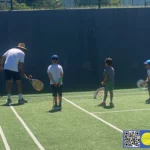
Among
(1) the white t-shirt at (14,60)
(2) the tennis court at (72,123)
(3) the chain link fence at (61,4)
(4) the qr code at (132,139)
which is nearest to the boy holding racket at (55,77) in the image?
(2) the tennis court at (72,123)

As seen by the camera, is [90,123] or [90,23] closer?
[90,123]

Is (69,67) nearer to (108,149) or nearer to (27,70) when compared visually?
(27,70)

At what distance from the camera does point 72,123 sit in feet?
35.3

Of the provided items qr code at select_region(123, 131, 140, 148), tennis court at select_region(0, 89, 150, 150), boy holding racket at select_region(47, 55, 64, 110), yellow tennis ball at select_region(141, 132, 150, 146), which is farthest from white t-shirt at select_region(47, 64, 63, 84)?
yellow tennis ball at select_region(141, 132, 150, 146)

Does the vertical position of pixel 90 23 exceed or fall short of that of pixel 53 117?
it exceeds it

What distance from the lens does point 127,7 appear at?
1955 centimetres

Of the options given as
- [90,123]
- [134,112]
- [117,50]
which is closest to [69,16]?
[117,50]

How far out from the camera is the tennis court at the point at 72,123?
8688 mm

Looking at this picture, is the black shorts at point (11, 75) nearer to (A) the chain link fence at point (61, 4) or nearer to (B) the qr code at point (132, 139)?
(A) the chain link fence at point (61, 4)

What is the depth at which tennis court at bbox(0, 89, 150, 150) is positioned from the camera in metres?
8.69

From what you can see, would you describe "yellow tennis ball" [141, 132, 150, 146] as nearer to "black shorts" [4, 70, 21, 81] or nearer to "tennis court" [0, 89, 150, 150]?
"tennis court" [0, 89, 150, 150]

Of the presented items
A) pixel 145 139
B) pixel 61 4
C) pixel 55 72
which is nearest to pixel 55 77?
pixel 55 72

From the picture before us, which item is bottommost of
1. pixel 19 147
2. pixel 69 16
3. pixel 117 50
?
pixel 19 147

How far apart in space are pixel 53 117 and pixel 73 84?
7.32m
